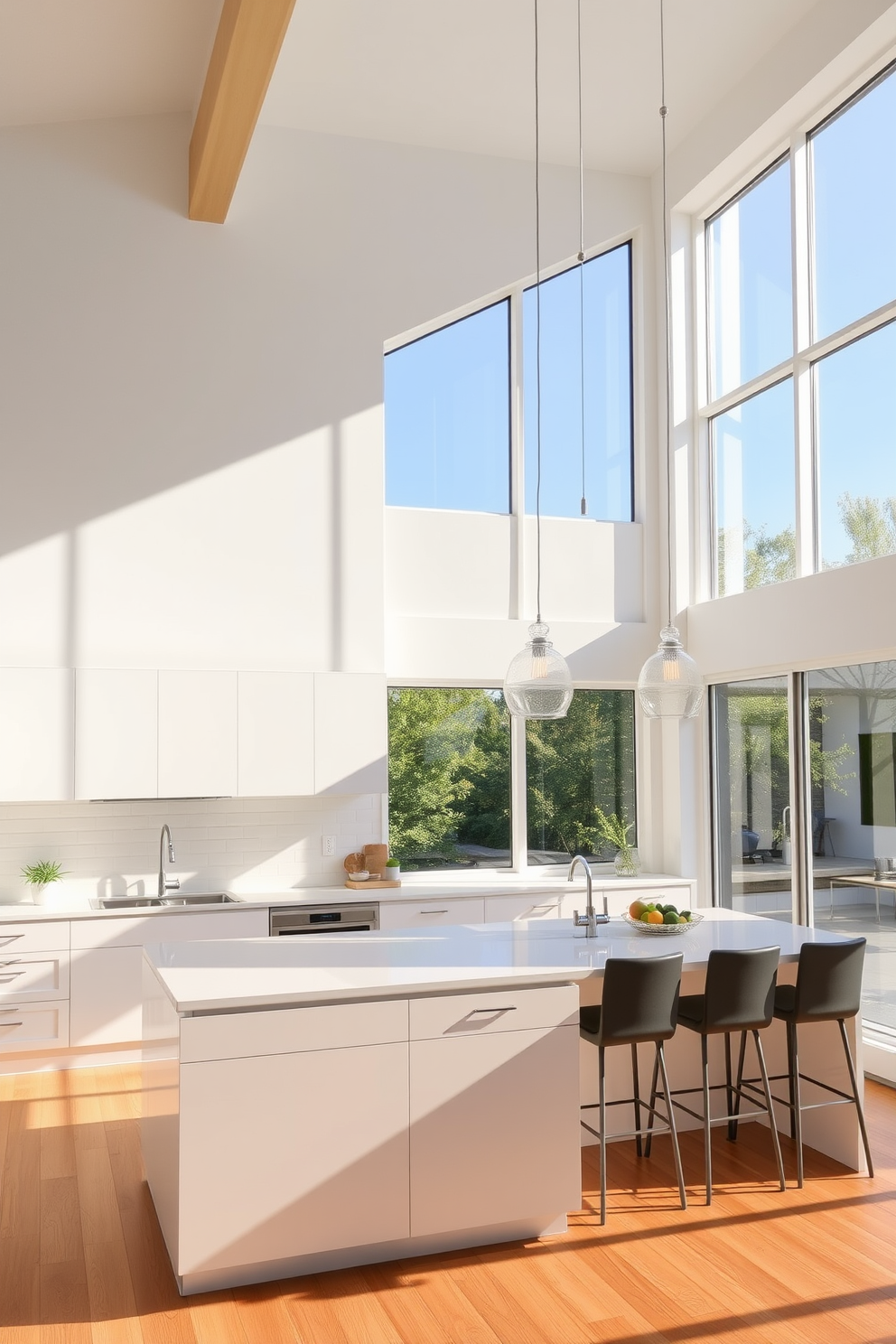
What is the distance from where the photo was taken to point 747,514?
6.88m

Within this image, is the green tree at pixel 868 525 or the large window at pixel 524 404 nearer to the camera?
the green tree at pixel 868 525

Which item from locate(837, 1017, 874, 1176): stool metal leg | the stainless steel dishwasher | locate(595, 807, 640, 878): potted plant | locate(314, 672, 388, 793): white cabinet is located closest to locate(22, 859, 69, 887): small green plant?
the stainless steel dishwasher

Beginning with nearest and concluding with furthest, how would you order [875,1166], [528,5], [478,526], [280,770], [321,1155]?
[321,1155] < [875,1166] < [528,5] < [280,770] < [478,526]

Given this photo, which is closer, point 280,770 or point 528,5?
point 528,5

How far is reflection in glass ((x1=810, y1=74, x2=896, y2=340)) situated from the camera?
221 inches

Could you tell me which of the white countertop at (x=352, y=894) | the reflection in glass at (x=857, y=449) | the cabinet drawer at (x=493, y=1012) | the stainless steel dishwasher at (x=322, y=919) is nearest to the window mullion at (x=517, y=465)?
the white countertop at (x=352, y=894)

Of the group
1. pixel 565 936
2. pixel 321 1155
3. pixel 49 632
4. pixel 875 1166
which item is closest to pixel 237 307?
pixel 49 632

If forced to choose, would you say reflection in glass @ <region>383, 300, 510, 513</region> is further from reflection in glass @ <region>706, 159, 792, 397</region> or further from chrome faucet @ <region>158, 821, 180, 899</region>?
chrome faucet @ <region>158, 821, 180, 899</region>

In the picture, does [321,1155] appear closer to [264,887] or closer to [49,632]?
[264,887]

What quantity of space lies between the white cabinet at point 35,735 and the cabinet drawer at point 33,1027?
3.40 feet

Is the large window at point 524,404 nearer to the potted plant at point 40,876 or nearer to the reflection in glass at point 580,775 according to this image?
the reflection in glass at point 580,775

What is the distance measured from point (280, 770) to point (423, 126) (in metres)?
4.07

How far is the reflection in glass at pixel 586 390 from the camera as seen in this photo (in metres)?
7.34

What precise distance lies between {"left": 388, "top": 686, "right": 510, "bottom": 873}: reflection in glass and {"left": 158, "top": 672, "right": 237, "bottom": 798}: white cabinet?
122 centimetres
